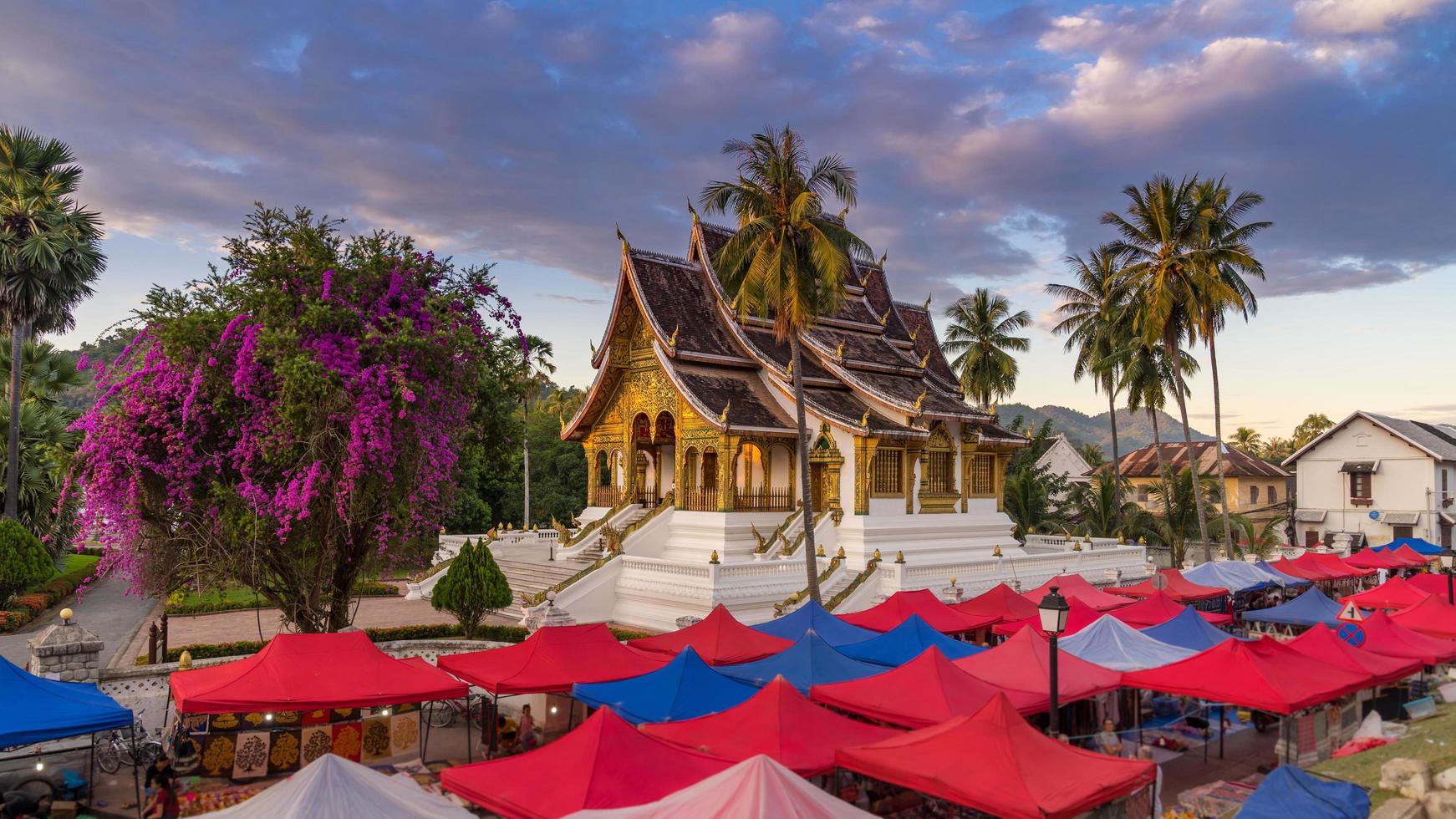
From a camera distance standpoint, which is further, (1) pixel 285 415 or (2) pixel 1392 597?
(2) pixel 1392 597

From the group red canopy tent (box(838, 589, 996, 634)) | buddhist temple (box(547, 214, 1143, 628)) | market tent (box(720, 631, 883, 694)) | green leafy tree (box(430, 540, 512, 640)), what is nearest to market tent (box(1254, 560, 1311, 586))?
buddhist temple (box(547, 214, 1143, 628))

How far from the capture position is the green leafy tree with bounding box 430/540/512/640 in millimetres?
19750

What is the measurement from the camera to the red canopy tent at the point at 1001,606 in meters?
19.1

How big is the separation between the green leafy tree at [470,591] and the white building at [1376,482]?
37.0 m

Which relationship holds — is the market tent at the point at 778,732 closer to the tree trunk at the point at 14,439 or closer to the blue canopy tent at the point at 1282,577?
the blue canopy tent at the point at 1282,577

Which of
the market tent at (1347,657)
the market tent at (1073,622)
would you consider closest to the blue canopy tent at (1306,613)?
the market tent at (1073,622)

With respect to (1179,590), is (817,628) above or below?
above

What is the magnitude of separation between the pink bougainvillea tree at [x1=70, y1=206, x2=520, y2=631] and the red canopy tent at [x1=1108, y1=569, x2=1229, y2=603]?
16549 mm

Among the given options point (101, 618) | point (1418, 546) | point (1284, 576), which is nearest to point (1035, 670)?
point (1284, 576)

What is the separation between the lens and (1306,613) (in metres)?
20.6

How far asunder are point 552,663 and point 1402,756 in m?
10.5

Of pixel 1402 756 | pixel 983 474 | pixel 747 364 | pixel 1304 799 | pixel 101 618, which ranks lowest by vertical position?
pixel 101 618

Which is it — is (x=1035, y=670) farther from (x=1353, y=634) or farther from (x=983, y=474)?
(x=983, y=474)

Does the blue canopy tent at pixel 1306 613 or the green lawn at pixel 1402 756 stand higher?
the blue canopy tent at pixel 1306 613
